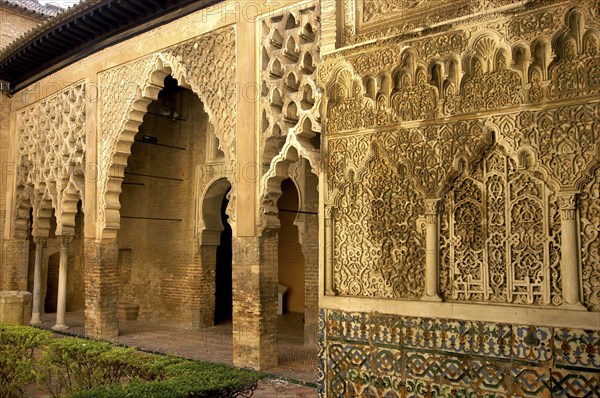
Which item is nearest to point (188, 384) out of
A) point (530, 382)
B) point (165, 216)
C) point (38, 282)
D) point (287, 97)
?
point (530, 382)

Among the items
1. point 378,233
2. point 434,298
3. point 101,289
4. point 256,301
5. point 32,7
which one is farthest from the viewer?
point 32,7

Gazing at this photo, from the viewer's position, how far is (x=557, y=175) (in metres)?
4.16

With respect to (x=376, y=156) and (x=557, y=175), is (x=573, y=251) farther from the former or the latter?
(x=376, y=156)

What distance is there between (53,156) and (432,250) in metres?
9.56

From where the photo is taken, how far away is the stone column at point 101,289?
33.5 feet

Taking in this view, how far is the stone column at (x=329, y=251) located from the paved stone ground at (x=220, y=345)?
187 centimetres

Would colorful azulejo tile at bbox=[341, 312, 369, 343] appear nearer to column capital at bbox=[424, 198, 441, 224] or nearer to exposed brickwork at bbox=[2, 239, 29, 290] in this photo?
column capital at bbox=[424, 198, 441, 224]

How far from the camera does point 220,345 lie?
386 inches

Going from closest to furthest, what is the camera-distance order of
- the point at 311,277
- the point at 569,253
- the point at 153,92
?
the point at 569,253 → the point at 311,277 → the point at 153,92

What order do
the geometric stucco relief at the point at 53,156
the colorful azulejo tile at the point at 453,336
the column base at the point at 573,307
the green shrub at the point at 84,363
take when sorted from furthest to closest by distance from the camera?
the geometric stucco relief at the point at 53,156
the green shrub at the point at 84,363
the colorful azulejo tile at the point at 453,336
the column base at the point at 573,307

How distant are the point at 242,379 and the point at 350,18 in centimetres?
342

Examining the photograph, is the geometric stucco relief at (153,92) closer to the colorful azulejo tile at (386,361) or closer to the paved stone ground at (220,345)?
the paved stone ground at (220,345)

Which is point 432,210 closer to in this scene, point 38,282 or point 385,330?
point 385,330

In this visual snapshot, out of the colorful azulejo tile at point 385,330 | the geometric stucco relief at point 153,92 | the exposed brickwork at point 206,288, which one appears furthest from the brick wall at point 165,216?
the colorful azulejo tile at point 385,330
